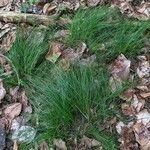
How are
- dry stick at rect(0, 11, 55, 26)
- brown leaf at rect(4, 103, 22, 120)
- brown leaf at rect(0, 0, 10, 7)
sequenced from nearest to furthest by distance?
brown leaf at rect(4, 103, 22, 120)
dry stick at rect(0, 11, 55, 26)
brown leaf at rect(0, 0, 10, 7)

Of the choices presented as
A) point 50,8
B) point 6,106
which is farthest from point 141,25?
point 6,106

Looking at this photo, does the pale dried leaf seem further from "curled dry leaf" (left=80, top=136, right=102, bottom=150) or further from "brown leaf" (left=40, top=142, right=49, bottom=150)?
"brown leaf" (left=40, top=142, right=49, bottom=150)

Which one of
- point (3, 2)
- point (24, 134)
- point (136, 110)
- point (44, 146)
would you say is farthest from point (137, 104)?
point (3, 2)

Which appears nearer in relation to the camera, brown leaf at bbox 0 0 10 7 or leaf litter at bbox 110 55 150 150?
leaf litter at bbox 110 55 150 150

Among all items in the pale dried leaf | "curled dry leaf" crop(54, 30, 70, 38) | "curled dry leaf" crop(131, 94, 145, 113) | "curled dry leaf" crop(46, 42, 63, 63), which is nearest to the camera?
the pale dried leaf

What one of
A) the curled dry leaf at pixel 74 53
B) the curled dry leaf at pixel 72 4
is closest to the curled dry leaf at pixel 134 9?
the curled dry leaf at pixel 72 4

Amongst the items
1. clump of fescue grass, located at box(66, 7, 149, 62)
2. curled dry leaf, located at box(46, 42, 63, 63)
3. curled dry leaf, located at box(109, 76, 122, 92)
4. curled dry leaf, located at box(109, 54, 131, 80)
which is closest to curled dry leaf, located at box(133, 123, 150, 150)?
curled dry leaf, located at box(109, 76, 122, 92)

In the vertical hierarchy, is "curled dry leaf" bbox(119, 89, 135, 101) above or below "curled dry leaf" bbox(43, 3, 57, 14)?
below
